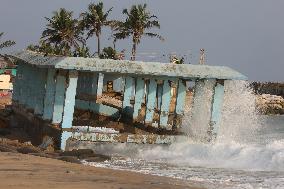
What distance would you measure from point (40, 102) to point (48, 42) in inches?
1375

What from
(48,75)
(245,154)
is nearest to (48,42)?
(48,75)

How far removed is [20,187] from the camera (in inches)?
289

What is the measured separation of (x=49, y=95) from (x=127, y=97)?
5.80 meters

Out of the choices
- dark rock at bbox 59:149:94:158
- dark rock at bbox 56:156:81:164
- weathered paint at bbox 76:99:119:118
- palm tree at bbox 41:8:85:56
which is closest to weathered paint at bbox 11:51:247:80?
dark rock at bbox 59:149:94:158

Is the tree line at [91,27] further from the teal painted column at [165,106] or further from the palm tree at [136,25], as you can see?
the teal painted column at [165,106]

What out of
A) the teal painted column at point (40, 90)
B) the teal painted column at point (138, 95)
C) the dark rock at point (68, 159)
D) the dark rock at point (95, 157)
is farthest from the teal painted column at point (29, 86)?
the dark rock at point (68, 159)

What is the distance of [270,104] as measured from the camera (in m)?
73.2

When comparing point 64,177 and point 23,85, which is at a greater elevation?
point 23,85

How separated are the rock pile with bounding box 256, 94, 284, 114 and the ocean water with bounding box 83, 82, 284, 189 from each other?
54251 millimetres

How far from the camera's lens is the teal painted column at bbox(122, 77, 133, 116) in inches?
780

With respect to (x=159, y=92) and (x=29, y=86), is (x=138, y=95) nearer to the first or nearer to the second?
(x=159, y=92)

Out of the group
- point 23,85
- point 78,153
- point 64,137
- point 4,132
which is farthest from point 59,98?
point 23,85

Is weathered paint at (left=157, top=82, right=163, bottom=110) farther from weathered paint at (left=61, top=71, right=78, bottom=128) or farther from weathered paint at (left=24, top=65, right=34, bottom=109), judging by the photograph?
weathered paint at (left=61, top=71, right=78, bottom=128)

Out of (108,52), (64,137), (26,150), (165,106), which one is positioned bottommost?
(26,150)
